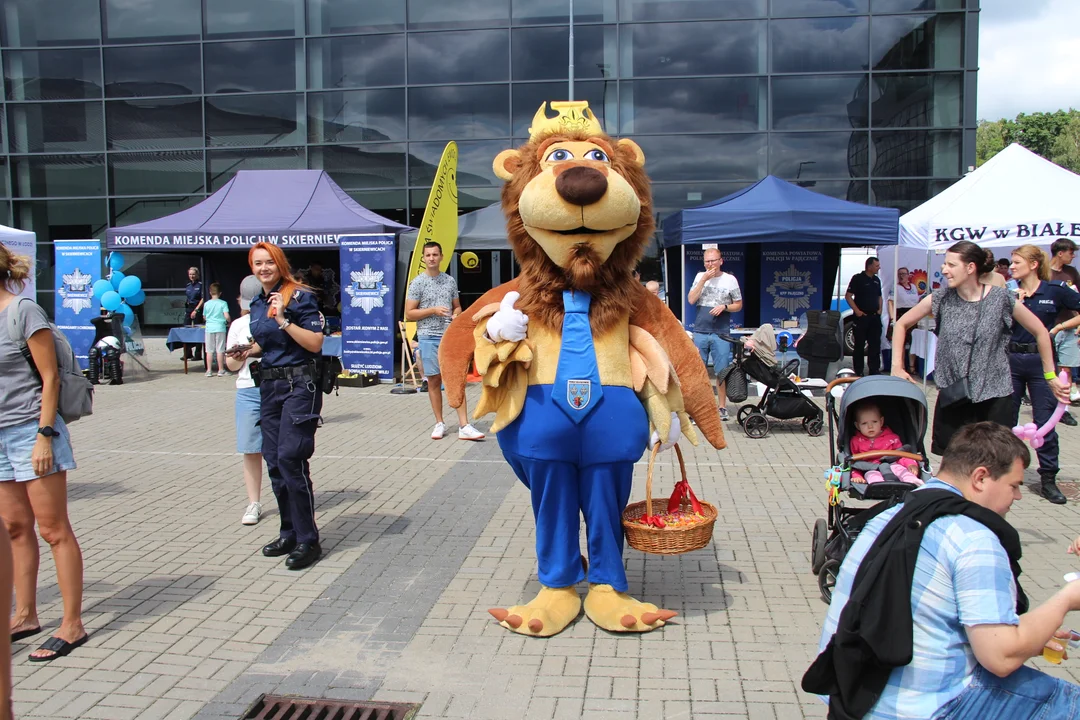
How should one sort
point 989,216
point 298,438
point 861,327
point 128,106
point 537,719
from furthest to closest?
point 128,106 → point 861,327 → point 989,216 → point 298,438 → point 537,719

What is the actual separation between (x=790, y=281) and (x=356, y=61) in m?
11.2

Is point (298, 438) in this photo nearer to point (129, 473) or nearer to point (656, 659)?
point (656, 659)

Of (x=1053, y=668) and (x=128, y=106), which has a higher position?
(x=128, y=106)

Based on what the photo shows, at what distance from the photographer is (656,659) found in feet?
12.5

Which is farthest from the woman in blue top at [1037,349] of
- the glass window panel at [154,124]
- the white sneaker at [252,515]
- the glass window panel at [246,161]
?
the glass window panel at [154,124]

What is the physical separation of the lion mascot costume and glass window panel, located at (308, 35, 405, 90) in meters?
16.7

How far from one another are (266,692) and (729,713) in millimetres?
1857

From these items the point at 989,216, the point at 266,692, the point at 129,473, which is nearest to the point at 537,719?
the point at 266,692

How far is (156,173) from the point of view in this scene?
20312mm

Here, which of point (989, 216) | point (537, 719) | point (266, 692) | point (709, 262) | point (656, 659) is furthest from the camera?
point (989, 216)

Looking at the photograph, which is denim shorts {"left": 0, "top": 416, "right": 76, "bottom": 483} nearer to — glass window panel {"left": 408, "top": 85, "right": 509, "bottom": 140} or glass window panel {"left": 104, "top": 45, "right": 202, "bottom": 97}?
glass window panel {"left": 408, "top": 85, "right": 509, "bottom": 140}

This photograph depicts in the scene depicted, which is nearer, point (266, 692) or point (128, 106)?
point (266, 692)

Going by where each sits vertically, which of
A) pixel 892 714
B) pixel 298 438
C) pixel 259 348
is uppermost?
pixel 259 348

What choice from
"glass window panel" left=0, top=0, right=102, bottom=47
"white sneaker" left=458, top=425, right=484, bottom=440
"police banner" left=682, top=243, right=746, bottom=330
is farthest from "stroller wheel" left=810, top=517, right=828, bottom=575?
"glass window panel" left=0, top=0, right=102, bottom=47
